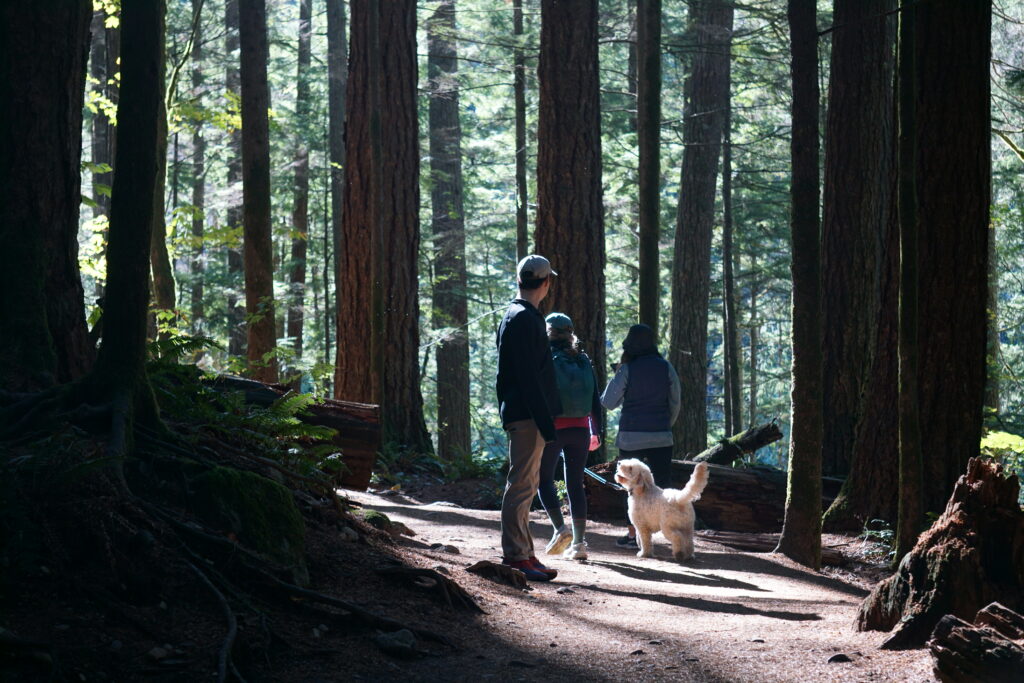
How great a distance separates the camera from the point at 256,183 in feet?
46.5

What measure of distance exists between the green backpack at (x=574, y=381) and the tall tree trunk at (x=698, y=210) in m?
13.6

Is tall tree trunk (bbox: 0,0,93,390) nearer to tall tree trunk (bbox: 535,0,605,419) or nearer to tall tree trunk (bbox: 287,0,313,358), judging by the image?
tall tree trunk (bbox: 535,0,605,419)

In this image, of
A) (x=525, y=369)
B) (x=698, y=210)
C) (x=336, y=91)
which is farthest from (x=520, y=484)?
(x=336, y=91)

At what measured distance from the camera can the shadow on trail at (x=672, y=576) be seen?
8047 millimetres

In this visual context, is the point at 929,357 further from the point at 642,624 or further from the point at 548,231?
the point at 548,231

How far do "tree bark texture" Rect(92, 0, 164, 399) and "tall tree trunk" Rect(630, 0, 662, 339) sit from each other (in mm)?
9159

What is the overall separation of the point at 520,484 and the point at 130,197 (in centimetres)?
349

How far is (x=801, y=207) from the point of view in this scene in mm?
8758

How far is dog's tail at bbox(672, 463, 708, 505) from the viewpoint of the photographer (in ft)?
29.1

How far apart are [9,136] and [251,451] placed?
261 centimetres

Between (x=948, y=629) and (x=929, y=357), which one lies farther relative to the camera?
(x=929, y=357)

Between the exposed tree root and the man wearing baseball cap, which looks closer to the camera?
the exposed tree root

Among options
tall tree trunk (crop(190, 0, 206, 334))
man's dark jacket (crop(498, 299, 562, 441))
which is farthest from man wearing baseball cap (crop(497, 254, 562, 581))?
tall tree trunk (crop(190, 0, 206, 334))

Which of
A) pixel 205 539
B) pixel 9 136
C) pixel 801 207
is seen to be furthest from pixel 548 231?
pixel 205 539
